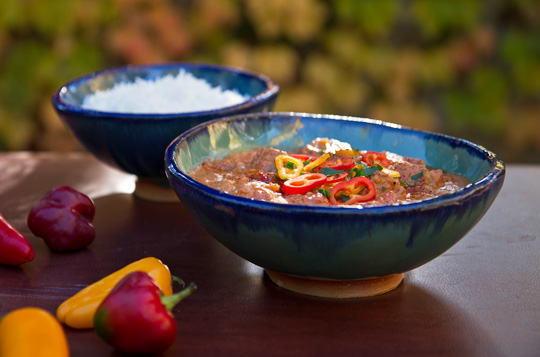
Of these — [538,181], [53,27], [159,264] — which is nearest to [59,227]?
[159,264]

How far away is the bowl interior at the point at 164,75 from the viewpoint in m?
2.17

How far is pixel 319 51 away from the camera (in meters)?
3.97

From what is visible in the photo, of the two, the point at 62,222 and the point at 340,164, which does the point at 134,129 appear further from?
the point at 340,164

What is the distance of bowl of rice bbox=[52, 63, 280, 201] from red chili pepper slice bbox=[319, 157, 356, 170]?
0.41 meters

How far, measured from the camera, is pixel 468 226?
1.31 metres

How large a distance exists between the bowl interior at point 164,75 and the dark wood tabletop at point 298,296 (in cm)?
41

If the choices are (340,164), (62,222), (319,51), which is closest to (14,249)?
(62,222)

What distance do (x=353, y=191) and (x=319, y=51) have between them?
105 inches

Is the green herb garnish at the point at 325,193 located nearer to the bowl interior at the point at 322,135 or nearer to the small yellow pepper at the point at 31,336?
the bowl interior at the point at 322,135

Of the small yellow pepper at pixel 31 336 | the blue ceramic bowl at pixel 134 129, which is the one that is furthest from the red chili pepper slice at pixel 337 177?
the small yellow pepper at pixel 31 336

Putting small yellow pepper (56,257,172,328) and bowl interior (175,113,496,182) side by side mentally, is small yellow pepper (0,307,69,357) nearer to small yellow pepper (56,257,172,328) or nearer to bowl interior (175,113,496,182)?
small yellow pepper (56,257,172,328)

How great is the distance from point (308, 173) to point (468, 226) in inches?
13.6

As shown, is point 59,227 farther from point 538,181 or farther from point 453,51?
point 453,51

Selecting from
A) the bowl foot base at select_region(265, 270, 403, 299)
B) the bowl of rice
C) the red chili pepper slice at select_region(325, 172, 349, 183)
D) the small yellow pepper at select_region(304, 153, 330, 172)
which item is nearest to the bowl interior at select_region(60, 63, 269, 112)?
the bowl of rice
